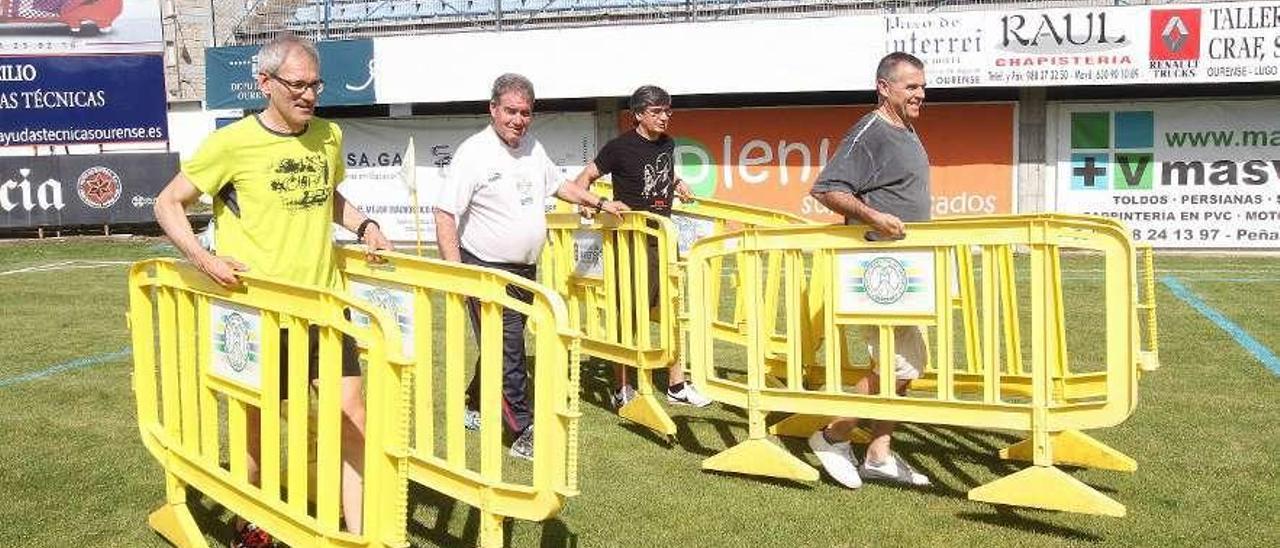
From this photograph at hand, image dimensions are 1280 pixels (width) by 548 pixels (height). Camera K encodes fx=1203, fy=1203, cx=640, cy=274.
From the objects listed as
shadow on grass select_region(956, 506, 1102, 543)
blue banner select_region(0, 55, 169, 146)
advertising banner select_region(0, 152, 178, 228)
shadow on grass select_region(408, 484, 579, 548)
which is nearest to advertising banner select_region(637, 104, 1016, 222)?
advertising banner select_region(0, 152, 178, 228)

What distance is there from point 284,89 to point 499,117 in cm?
178

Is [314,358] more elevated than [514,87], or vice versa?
[514,87]

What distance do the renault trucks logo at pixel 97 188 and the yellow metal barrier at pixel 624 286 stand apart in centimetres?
1498

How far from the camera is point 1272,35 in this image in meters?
15.5

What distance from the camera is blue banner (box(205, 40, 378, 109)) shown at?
750 inches

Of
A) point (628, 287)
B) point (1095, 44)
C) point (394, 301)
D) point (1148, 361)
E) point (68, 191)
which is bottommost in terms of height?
point (1148, 361)

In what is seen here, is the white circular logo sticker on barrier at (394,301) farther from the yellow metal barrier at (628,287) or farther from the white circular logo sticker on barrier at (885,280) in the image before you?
the yellow metal barrier at (628,287)

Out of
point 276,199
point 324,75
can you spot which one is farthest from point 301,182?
point 324,75

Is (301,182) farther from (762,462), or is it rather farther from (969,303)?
(969,303)

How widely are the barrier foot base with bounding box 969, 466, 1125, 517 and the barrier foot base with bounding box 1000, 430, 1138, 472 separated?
0.56 m

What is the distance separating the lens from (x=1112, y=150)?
16750 mm

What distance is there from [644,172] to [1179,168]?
39.1 ft

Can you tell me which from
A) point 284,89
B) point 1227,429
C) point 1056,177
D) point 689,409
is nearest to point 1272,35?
point 1056,177

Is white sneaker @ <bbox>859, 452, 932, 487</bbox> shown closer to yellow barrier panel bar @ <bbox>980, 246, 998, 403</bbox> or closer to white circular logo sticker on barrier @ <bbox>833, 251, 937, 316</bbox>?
yellow barrier panel bar @ <bbox>980, 246, 998, 403</bbox>
